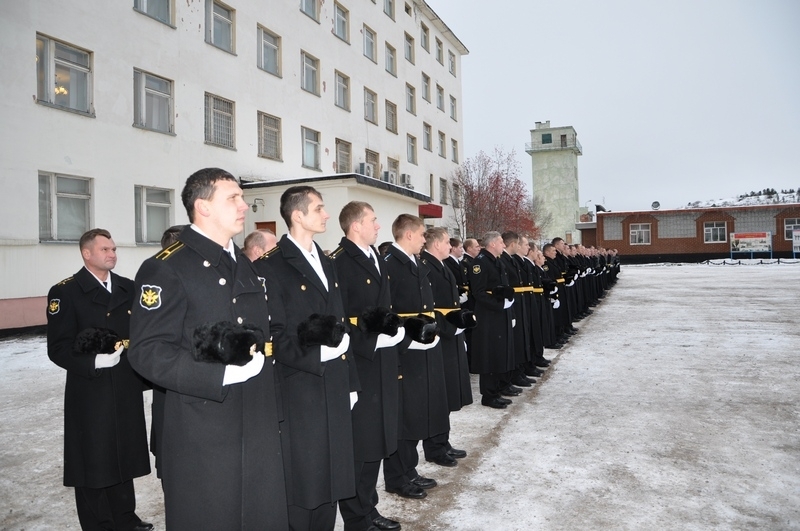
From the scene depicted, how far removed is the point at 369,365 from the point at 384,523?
0.99 meters

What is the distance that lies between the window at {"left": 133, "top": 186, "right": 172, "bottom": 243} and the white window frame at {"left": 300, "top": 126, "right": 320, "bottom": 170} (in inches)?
255

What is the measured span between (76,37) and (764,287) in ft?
76.7

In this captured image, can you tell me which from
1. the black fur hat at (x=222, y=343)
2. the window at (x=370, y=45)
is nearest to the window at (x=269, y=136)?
the window at (x=370, y=45)

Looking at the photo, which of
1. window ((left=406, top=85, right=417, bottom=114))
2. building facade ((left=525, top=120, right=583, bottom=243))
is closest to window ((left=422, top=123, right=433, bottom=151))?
window ((left=406, top=85, right=417, bottom=114))

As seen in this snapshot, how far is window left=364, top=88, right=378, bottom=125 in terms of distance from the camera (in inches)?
1009

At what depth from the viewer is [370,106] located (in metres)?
26.2

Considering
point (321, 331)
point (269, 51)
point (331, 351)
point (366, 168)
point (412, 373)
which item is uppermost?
point (269, 51)

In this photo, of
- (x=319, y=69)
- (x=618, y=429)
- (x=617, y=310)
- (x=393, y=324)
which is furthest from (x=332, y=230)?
(x=393, y=324)

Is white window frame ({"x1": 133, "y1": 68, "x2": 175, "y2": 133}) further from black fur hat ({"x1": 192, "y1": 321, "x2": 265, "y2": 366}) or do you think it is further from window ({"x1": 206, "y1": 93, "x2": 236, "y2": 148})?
black fur hat ({"x1": 192, "y1": 321, "x2": 265, "y2": 366})

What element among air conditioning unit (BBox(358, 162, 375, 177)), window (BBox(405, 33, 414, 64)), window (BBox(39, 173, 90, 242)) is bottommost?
window (BBox(39, 173, 90, 242))

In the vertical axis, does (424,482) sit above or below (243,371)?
below

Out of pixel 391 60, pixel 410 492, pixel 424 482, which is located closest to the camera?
pixel 410 492

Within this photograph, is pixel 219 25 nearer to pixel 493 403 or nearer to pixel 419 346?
pixel 493 403

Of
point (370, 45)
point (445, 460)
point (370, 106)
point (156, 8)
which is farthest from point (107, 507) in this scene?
point (370, 45)
